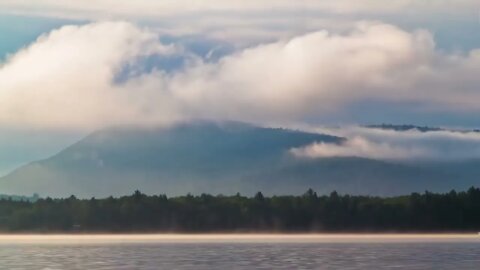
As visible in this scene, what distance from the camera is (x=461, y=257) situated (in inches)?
4764

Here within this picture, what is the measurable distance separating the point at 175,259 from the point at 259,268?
906 inches

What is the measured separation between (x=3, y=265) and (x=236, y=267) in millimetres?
24177

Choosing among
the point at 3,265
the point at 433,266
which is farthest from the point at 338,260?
the point at 3,265

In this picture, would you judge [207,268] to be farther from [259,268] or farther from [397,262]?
[397,262]

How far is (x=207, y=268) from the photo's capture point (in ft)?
318

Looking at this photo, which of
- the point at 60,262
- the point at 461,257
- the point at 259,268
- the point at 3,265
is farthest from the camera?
the point at 461,257

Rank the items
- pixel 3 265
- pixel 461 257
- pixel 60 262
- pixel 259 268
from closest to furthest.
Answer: pixel 259 268
pixel 3 265
pixel 60 262
pixel 461 257

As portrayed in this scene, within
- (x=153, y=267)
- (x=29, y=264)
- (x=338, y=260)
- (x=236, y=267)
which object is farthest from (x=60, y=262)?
(x=338, y=260)

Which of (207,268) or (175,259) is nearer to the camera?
(207,268)

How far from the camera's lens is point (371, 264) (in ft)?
343

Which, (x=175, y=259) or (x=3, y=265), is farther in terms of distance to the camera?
(x=175, y=259)

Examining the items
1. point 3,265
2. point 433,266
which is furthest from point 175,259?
point 433,266

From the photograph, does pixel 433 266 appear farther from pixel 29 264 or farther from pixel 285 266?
pixel 29 264

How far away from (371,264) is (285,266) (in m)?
11.2
